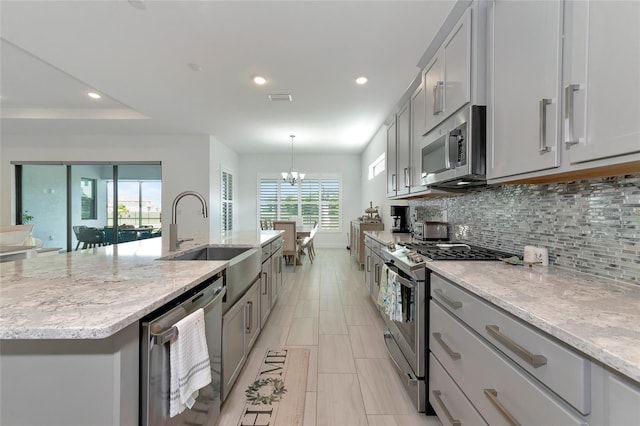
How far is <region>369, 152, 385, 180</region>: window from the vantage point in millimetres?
5790

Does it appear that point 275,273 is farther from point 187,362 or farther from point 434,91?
point 434,91

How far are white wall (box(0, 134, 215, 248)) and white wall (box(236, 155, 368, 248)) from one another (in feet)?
7.51

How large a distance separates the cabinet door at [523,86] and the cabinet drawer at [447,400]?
103 cm

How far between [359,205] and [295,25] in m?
6.58

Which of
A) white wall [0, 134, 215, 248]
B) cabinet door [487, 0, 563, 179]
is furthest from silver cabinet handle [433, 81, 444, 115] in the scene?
white wall [0, 134, 215, 248]

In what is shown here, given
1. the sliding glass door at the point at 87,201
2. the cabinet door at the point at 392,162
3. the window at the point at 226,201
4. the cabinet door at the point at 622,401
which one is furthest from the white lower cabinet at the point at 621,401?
the sliding glass door at the point at 87,201

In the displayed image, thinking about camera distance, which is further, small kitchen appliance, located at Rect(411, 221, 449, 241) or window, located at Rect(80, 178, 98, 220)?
window, located at Rect(80, 178, 98, 220)

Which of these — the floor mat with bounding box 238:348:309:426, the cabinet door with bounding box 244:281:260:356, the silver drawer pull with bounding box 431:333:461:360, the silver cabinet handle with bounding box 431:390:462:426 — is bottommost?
the floor mat with bounding box 238:348:309:426

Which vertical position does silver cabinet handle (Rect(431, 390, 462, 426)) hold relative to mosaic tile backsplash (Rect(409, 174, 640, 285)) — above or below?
below

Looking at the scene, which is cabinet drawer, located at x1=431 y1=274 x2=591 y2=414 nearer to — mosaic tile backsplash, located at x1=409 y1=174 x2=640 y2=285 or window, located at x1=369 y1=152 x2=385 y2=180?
mosaic tile backsplash, located at x1=409 y1=174 x2=640 y2=285

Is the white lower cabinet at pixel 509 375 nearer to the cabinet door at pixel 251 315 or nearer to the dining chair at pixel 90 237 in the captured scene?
the cabinet door at pixel 251 315

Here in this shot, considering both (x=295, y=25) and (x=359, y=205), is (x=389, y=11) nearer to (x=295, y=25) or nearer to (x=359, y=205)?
(x=295, y=25)

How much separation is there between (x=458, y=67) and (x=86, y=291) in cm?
220

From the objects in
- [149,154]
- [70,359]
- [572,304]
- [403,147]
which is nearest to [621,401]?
[572,304]
